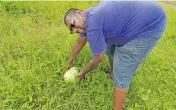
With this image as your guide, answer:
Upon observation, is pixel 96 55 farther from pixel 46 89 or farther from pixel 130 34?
pixel 46 89

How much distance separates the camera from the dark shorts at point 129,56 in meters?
3.20

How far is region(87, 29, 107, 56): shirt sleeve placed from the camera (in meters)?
2.92

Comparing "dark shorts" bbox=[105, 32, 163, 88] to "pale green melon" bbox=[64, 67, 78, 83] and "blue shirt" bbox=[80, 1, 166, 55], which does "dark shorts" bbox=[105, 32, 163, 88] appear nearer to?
"blue shirt" bbox=[80, 1, 166, 55]

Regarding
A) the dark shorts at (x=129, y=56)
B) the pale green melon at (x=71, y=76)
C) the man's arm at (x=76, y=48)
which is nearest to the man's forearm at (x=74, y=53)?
the man's arm at (x=76, y=48)

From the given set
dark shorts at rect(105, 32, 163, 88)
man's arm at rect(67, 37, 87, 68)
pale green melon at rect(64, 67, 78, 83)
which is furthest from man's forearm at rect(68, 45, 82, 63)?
dark shorts at rect(105, 32, 163, 88)

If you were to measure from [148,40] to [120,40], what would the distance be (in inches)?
11.4

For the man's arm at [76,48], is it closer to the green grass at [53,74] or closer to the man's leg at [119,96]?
the green grass at [53,74]

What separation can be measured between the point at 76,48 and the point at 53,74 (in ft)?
1.63

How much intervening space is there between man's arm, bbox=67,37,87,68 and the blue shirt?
474 millimetres

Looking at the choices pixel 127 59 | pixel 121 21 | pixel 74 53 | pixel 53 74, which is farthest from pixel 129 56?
pixel 53 74

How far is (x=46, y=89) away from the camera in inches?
148

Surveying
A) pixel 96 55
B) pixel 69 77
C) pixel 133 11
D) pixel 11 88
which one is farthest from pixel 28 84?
pixel 133 11

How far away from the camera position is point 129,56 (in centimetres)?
327

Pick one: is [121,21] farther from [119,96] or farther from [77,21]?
[119,96]
